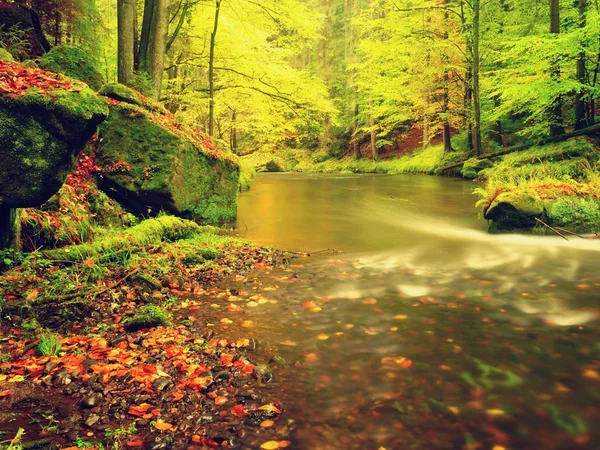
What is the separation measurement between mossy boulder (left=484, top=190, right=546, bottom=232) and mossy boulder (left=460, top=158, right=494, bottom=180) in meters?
9.88

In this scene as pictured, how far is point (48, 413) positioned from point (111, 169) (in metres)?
5.51

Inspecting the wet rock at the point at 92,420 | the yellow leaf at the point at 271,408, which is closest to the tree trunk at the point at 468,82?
the yellow leaf at the point at 271,408

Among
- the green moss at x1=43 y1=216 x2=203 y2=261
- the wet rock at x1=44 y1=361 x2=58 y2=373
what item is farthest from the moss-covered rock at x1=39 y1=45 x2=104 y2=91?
the wet rock at x1=44 y1=361 x2=58 y2=373

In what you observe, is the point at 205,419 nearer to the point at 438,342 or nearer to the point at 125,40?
the point at 438,342

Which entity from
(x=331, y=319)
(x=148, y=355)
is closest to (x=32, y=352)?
(x=148, y=355)

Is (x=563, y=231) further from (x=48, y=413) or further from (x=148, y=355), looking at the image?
(x=48, y=413)

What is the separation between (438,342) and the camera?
349cm

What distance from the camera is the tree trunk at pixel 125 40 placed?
31.3 feet

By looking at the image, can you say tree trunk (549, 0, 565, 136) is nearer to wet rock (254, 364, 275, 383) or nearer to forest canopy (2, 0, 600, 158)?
forest canopy (2, 0, 600, 158)

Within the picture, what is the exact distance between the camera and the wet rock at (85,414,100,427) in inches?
92.2

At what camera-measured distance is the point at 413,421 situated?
8.18 feet

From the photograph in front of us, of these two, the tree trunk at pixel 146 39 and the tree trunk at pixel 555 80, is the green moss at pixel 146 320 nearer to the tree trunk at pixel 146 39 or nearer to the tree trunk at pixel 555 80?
the tree trunk at pixel 146 39

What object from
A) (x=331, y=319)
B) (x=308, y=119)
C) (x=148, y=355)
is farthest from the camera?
(x=308, y=119)

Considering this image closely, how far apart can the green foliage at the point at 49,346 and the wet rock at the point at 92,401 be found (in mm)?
757
